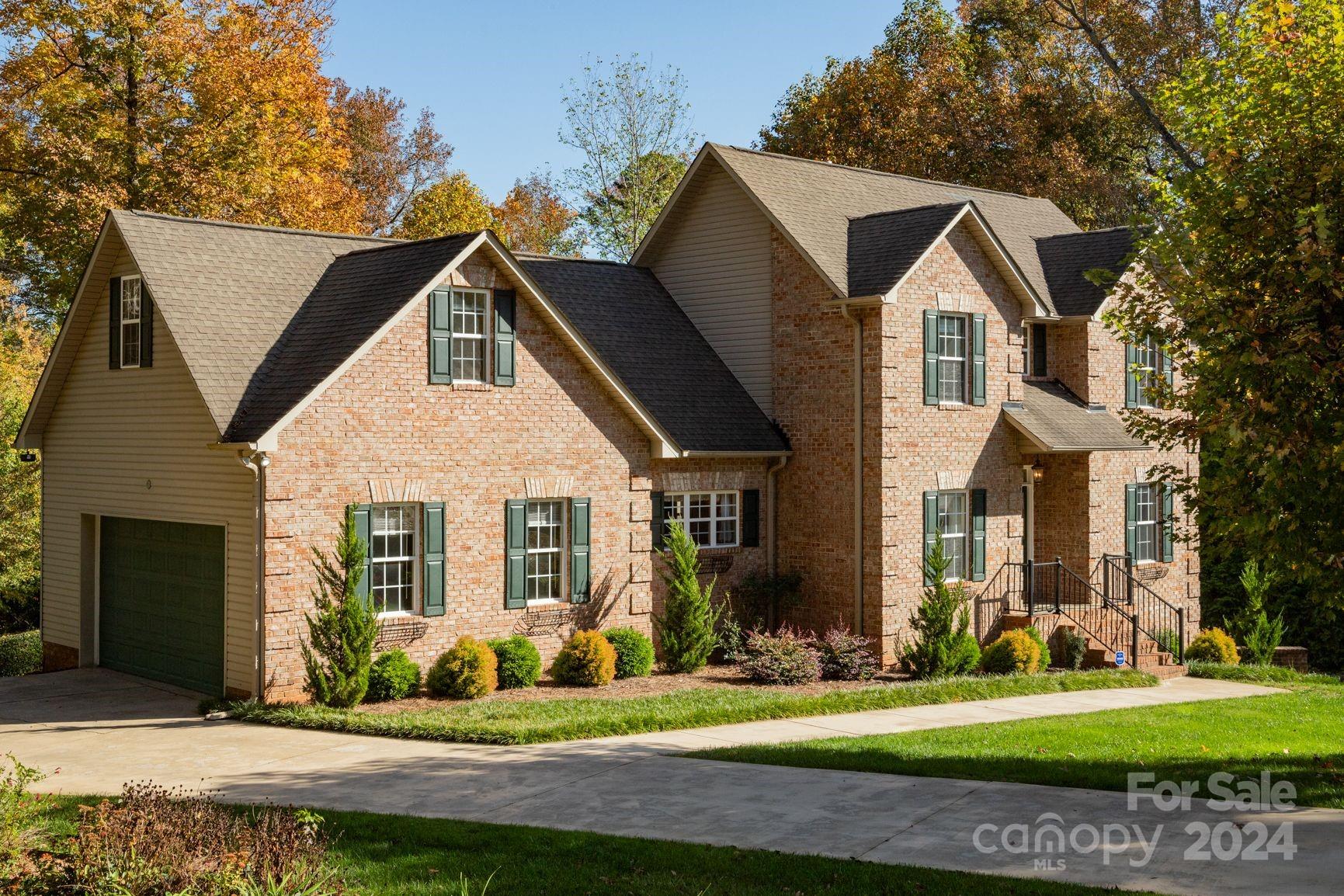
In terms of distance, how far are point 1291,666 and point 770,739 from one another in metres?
16.4

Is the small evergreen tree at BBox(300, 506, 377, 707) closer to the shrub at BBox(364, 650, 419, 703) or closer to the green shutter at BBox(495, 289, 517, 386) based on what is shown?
the shrub at BBox(364, 650, 419, 703)

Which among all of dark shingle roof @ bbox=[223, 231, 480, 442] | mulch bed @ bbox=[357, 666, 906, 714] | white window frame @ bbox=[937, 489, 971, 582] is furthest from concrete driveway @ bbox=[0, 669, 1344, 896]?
white window frame @ bbox=[937, 489, 971, 582]

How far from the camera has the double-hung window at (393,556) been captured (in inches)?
734

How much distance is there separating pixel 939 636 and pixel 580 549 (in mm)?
6180

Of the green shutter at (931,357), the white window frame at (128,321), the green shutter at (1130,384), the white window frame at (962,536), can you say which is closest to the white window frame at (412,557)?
the white window frame at (128,321)

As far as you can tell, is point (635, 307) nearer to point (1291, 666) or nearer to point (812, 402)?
point (812, 402)

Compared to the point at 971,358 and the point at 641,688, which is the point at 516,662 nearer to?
the point at 641,688

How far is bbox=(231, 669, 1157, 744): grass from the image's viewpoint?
15.8 m

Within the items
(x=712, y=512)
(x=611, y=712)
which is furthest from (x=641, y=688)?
(x=712, y=512)

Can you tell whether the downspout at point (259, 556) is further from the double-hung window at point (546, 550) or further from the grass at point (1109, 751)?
the grass at point (1109, 751)

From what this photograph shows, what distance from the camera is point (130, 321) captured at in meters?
20.2

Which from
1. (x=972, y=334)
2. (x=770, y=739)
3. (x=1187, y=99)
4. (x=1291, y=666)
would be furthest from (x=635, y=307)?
(x=1291, y=666)

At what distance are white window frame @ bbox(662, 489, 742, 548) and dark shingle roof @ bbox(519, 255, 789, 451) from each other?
38.8 inches

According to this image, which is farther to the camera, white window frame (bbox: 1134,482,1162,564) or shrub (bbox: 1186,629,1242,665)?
white window frame (bbox: 1134,482,1162,564)
